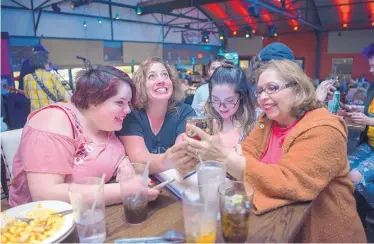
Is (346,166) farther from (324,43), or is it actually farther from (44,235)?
(324,43)

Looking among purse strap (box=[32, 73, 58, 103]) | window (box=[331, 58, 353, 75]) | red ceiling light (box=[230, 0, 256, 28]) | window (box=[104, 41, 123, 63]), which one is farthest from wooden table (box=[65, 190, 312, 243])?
window (box=[331, 58, 353, 75])

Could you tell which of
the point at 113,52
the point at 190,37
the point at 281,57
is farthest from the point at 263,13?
the point at 281,57

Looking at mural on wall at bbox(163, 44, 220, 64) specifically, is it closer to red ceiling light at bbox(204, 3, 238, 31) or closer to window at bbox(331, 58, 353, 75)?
red ceiling light at bbox(204, 3, 238, 31)

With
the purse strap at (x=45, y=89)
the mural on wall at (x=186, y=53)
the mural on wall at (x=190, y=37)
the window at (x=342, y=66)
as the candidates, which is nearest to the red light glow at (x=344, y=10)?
the window at (x=342, y=66)

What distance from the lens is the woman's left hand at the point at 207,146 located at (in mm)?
1260

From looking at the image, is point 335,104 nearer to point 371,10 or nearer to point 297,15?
point 297,15

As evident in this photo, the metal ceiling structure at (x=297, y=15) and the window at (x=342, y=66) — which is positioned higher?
the metal ceiling structure at (x=297, y=15)

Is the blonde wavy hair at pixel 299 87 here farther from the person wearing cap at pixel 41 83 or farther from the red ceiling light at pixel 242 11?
the red ceiling light at pixel 242 11

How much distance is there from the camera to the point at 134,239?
94 centimetres

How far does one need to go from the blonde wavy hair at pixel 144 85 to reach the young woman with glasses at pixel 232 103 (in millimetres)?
249

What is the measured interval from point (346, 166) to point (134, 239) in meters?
1.04

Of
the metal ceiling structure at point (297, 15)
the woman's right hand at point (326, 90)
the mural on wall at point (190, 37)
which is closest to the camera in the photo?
the woman's right hand at point (326, 90)

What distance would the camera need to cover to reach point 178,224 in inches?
41.4

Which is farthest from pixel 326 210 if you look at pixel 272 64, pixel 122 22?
pixel 122 22
